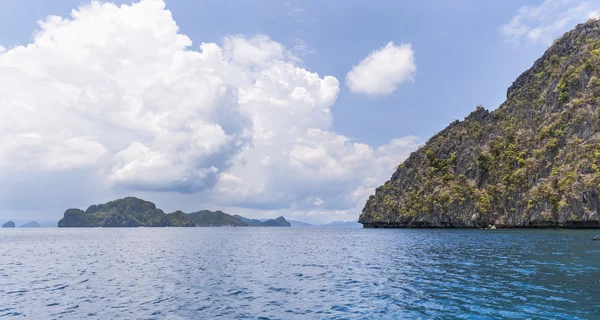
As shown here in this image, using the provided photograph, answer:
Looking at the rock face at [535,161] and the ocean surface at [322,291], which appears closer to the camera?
the ocean surface at [322,291]

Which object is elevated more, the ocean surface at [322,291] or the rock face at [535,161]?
the rock face at [535,161]

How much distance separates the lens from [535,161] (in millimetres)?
138375

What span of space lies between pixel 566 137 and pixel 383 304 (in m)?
146

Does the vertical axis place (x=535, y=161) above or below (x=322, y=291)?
above

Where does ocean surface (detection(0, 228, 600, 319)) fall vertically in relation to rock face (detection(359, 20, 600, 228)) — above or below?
below

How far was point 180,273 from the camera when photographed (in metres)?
40.9

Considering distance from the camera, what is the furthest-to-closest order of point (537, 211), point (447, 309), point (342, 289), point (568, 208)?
point (537, 211), point (568, 208), point (342, 289), point (447, 309)

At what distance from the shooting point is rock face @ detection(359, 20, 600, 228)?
11381 cm

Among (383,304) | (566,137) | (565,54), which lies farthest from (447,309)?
(565,54)

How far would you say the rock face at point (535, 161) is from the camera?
4481 inches

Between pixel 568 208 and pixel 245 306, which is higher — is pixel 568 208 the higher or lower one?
the higher one

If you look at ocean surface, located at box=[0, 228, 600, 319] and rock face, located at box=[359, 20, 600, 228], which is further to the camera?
rock face, located at box=[359, 20, 600, 228]

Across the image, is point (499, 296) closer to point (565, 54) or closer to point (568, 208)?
point (568, 208)

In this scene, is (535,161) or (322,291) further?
(535,161)
